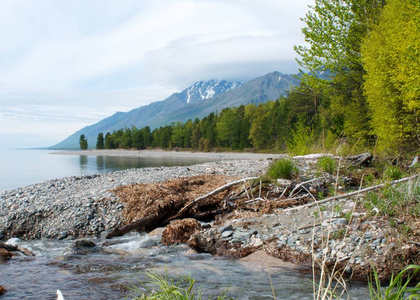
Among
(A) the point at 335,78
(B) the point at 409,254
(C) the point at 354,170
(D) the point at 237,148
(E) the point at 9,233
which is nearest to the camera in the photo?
(B) the point at 409,254

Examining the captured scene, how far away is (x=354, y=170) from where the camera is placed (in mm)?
14312

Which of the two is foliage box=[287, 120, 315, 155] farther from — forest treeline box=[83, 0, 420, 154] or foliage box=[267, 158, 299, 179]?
foliage box=[267, 158, 299, 179]

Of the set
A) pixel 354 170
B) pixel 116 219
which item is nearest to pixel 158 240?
pixel 116 219

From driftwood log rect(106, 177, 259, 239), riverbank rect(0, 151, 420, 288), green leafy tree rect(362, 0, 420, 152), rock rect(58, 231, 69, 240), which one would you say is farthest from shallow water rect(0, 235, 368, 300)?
green leafy tree rect(362, 0, 420, 152)

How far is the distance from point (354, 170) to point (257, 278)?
971 cm

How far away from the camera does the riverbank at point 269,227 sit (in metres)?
6.12

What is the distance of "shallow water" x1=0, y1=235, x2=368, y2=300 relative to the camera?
5.58 m

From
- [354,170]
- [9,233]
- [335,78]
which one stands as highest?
[335,78]

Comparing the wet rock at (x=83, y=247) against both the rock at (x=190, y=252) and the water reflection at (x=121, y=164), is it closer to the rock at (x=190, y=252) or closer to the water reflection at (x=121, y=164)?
the rock at (x=190, y=252)

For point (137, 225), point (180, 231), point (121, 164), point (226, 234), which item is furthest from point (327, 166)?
point (121, 164)

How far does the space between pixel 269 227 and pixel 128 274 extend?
132 inches

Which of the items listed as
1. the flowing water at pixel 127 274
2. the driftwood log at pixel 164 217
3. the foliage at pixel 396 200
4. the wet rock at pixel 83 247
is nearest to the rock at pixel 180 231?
the flowing water at pixel 127 274

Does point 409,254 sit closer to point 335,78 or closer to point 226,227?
point 226,227

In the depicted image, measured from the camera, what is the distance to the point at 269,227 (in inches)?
319
